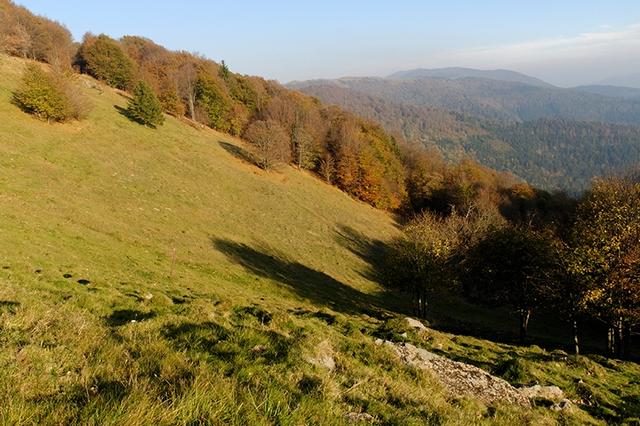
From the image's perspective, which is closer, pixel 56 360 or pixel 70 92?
pixel 56 360

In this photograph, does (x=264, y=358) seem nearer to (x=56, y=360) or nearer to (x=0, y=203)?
(x=56, y=360)

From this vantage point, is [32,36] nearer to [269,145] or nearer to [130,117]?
[130,117]

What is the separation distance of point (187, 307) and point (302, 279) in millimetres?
23893

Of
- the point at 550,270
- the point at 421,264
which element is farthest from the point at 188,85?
the point at 550,270

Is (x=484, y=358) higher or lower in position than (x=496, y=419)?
lower

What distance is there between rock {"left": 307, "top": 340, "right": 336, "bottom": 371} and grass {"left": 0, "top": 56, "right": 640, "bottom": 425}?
0.21 ft

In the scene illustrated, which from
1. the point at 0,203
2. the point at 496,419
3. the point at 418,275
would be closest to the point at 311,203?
the point at 418,275

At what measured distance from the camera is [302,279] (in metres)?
37.9

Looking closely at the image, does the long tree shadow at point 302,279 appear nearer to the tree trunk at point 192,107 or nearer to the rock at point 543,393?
the rock at point 543,393

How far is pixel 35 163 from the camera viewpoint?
3912 cm

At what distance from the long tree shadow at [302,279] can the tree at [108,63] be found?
7023 centimetres

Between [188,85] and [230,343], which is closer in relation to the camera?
[230,343]

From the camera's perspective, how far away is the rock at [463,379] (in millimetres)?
11234

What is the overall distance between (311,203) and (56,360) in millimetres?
60060
